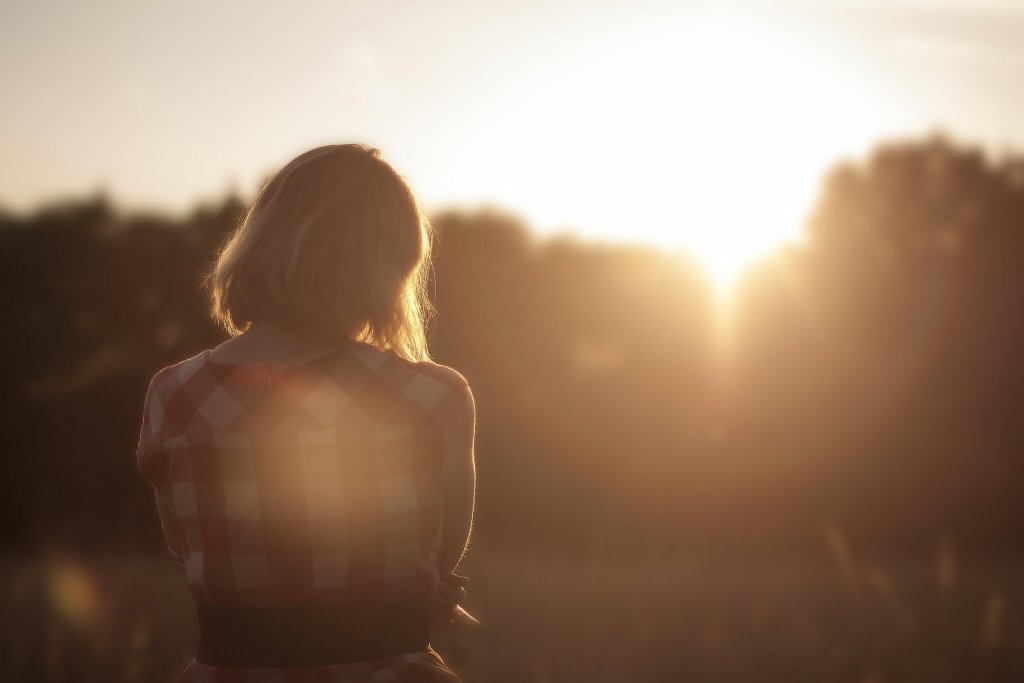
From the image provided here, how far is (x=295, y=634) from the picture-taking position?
6.10 feet

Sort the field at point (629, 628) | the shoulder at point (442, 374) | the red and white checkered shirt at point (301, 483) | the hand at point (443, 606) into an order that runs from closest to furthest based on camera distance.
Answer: the red and white checkered shirt at point (301, 483), the shoulder at point (442, 374), the hand at point (443, 606), the field at point (629, 628)

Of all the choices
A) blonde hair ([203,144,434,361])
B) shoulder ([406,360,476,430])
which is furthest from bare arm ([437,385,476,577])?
blonde hair ([203,144,434,361])

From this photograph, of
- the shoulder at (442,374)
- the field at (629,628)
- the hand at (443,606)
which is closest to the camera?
the shoulder at (442,374)

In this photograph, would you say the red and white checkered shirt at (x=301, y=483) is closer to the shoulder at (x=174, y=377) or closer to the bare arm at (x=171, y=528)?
the shoulder at (x=174, y=377)

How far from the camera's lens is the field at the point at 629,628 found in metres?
7.00

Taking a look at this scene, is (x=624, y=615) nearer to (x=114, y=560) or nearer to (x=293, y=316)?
(x=114, y=560)

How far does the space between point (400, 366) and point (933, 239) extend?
16447 millimetres

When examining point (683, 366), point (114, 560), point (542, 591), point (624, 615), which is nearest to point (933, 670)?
point (624, 615)

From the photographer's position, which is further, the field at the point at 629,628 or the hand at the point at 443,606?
the field at the point at 629,628

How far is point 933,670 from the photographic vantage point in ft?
24.1

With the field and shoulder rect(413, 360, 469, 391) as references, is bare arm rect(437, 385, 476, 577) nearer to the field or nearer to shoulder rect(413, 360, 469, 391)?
shoulder rect(413, 360, 469, 391)

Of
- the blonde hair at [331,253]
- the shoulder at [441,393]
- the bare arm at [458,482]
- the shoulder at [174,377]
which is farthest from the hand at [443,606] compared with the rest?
the shoulder at [174,377]

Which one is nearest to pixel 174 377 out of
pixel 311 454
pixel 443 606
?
pixel 311 454

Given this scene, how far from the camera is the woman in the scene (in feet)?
6.07
